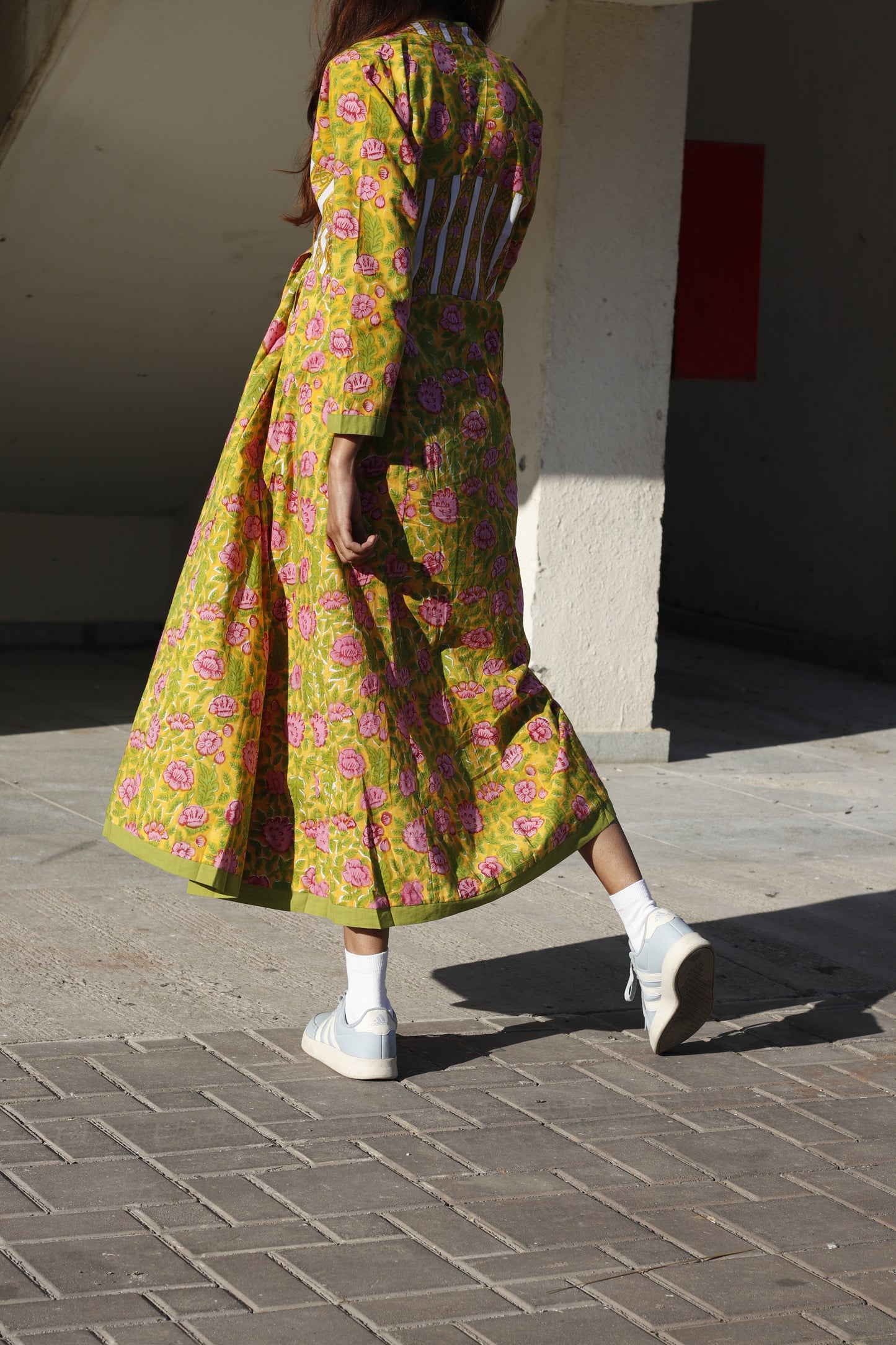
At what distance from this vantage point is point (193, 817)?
3166 millimetres

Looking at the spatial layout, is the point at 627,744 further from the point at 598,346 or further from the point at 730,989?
the point at 730,989

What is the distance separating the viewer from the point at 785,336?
957 centimetres

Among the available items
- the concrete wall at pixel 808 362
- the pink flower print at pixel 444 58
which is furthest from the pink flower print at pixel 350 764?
the concrete wall at pixel 808 362

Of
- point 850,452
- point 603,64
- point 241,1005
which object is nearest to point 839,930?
point 241,1005

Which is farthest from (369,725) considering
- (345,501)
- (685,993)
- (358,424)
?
(685,993)

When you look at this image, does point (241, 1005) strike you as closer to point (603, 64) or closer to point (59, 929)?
point (59, 929)

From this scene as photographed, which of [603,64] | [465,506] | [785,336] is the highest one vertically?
[603,64]

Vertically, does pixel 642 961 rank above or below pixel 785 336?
below

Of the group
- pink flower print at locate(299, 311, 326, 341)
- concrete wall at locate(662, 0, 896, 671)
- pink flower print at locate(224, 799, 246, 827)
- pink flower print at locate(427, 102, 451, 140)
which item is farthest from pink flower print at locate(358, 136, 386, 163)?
concrete wall at locate(662, 0, 896, 671)

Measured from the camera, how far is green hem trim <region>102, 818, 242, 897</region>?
3.16 m

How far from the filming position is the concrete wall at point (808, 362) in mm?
8914

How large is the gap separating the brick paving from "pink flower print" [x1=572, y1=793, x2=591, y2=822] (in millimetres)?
463

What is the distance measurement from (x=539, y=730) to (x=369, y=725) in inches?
14.8

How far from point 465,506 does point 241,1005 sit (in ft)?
3.62
